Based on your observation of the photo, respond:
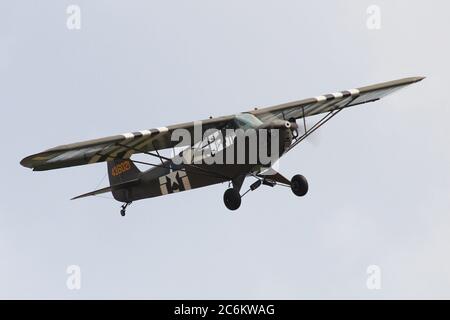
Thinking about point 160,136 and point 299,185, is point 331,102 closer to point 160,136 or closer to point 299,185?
point 299,185

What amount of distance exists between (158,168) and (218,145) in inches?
113

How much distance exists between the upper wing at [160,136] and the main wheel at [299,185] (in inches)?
68.5

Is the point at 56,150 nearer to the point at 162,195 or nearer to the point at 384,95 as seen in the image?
the point at 162,195

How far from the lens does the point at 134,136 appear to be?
29438 mm

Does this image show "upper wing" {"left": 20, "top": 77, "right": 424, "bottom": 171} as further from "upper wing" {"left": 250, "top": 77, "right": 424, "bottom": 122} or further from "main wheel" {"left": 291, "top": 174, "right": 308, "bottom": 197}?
"main wheel" {"left": 291, "top": 174, "right": 308, "bottom": 197}

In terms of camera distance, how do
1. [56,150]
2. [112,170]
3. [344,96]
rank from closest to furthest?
[56,150] < [344,96] < [112,170]

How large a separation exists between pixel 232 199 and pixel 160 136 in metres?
2.44

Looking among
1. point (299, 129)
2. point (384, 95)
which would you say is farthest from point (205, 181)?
point (384, 95)

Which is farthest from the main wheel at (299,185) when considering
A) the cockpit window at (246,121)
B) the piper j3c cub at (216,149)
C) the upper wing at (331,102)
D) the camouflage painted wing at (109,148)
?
the camouflage painted wing at (109,148)

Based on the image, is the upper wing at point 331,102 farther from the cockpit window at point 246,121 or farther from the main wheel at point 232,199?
the main wheel at point 232,199

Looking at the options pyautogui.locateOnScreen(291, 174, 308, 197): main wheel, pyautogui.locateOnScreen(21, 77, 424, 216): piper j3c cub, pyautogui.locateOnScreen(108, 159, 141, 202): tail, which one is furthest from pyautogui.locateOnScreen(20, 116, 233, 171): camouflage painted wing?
pyautogui.locateOnScreen(108, 159, 141, 202): tail

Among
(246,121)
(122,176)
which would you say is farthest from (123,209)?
(246,121)

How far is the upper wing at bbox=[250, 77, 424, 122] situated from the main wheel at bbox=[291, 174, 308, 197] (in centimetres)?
168

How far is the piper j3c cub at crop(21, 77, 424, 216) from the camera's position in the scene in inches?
1148
